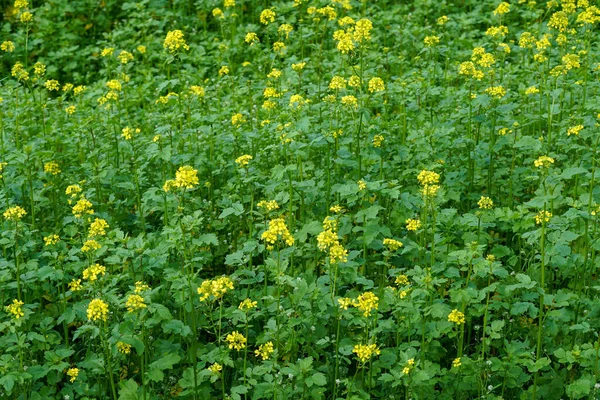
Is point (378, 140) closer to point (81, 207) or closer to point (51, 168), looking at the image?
point (81, 207)

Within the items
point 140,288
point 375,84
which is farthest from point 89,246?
point 375,84

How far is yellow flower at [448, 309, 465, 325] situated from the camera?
4.09 meters

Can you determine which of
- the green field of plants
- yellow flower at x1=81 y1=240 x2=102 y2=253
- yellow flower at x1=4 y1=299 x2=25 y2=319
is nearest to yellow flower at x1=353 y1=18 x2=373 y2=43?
the green field of plants

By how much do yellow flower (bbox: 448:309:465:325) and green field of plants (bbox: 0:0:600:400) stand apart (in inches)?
1.0

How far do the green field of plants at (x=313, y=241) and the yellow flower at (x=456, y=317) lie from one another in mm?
25

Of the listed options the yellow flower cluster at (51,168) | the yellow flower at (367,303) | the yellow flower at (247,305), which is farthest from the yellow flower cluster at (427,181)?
the yellow flower cluster at (51,168)

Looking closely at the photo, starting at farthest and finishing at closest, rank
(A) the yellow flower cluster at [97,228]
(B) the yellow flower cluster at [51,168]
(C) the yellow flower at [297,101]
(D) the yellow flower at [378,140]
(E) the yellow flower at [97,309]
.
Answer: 1. (B) the yellow flower cluster at [51,168]
2. (D) the yellow flower at [378,140]
3. (C) the yellow flower at [297,101]
4. (A) the yellow flower cluster at [97,228]
5. (E) the yellow flower at [97,309]

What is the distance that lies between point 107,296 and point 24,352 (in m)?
0.77

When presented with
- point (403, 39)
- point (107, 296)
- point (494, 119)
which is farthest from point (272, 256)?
point (403, 39)

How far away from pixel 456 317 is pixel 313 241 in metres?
1.11

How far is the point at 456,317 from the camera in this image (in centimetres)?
411

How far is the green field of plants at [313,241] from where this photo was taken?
4.12 m

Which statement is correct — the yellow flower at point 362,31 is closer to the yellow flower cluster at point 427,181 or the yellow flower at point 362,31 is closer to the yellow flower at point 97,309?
the yellow flower cluster at point 427,181

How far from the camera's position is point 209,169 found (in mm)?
5801
